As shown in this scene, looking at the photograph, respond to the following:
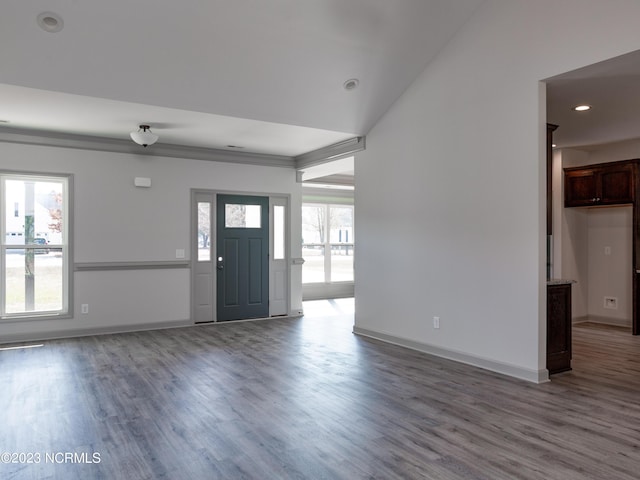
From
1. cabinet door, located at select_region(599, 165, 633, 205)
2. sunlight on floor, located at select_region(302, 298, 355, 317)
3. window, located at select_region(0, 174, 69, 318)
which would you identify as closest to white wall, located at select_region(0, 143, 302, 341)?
window, located at select_region(0, 174, 69, 318)

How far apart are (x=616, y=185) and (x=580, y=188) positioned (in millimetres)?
494

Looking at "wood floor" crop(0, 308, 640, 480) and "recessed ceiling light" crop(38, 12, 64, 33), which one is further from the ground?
"recessed ceiling light" crop(38, 12, 64, 33)

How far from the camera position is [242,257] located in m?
7.50

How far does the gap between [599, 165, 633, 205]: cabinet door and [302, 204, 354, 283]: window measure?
5340mm

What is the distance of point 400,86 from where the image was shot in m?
5.39

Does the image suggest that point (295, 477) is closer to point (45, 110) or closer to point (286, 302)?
point (45, 110)

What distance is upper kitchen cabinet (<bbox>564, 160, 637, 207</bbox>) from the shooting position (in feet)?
21.8

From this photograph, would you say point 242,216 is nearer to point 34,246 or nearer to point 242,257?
point 242,257

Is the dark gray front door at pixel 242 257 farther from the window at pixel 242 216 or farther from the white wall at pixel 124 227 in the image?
the white wall at pixel 124 227

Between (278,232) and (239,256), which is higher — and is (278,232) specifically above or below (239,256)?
above

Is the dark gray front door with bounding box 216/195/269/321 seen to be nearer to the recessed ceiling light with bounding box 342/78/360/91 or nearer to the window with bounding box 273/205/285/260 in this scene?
the window with bounding box 273/205/285/260

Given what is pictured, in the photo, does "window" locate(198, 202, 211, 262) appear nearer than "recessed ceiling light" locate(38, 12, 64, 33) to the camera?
No

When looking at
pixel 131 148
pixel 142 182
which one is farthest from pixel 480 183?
pixel 131 148

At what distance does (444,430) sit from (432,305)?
2147mm
